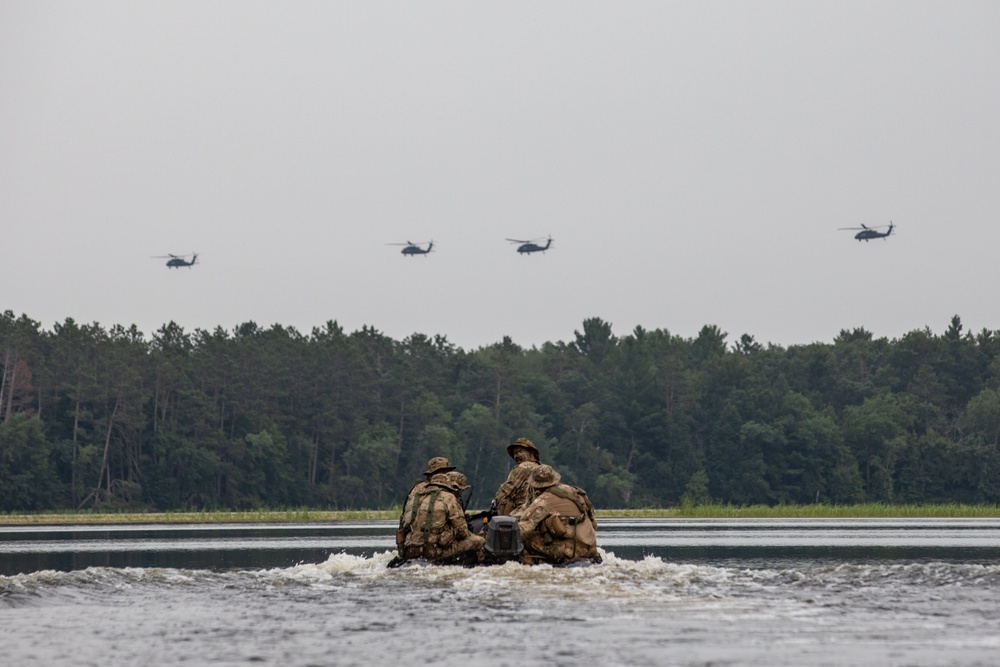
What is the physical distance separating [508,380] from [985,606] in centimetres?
14285

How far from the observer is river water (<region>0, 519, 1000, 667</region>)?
20812 millimetres

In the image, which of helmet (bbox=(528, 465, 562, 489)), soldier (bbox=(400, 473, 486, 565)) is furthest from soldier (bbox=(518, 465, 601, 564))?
soldier (bbox=(400, 473, 486, 565))

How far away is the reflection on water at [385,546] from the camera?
4403 centimetres

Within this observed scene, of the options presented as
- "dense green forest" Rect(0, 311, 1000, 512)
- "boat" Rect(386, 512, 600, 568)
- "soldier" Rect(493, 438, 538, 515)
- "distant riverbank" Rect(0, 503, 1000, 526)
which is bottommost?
"boat" Rect(386, 512, 600, 568)

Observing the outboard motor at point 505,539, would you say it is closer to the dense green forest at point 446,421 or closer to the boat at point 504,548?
the boat at point 504,548

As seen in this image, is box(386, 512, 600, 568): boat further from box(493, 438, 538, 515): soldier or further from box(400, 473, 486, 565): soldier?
box(493, 438, 538, 515): soldier

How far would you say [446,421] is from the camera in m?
161

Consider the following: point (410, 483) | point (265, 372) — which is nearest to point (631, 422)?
point (410, 483)

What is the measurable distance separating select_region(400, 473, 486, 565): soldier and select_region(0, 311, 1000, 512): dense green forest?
102m

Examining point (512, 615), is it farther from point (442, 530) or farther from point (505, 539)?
point (442, 530)

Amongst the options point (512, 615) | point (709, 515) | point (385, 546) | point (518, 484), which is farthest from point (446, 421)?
point (512, 615)

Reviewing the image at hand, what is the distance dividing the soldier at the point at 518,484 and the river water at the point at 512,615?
97.7 inches

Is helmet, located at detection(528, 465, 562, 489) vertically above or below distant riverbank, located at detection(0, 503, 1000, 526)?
below

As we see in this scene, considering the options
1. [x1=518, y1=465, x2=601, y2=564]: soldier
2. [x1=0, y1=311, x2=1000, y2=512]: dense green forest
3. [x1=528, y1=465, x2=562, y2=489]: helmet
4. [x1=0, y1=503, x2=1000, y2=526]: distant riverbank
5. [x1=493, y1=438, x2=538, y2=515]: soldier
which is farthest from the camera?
[x1=0, y1=311, x2=1000, y2=512]: dense green forest
